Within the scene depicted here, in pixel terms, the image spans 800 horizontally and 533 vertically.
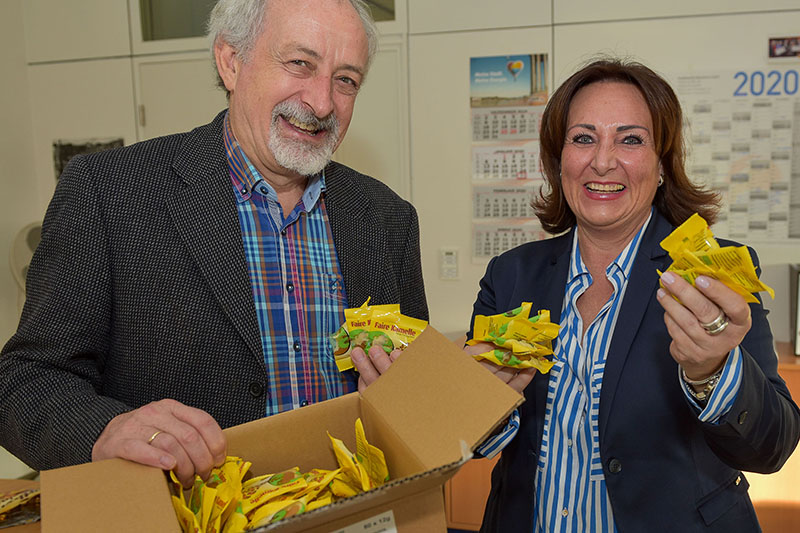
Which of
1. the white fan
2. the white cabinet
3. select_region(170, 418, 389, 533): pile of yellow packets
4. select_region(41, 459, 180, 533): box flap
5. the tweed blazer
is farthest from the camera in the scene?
the white cabinet

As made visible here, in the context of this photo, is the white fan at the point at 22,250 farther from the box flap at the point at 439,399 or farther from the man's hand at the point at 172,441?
the box flap at the point at 439,399

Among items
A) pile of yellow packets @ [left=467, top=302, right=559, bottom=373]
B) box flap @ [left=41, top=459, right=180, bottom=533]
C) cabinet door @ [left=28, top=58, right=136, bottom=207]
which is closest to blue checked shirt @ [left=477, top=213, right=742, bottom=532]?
pile of yellow packets @ [left=467, top=302, right=559, bottom=373]

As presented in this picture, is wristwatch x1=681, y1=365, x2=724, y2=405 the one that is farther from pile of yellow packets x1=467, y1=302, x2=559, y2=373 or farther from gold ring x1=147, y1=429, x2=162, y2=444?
gold ring x1=147, y1=429, x2=162, y2=444

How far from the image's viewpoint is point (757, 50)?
290 centimetres

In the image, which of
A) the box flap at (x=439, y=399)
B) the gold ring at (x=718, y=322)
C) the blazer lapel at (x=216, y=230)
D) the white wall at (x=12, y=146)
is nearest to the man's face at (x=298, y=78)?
the blazer lapel at (x=216, y=230)

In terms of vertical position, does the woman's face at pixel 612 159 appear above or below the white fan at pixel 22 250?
above

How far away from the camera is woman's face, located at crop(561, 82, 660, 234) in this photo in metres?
1.49

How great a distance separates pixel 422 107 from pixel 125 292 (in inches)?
89.6

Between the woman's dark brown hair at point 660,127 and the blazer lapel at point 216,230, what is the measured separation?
85 cm

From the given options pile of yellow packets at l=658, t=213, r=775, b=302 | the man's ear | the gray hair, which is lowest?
pile of yellow packets at l=658, t=213, r=775, b=302

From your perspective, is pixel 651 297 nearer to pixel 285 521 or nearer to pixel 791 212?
pixel 285 521

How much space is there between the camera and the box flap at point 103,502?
2.31ft

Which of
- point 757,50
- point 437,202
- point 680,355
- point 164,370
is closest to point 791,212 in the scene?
point 757,50

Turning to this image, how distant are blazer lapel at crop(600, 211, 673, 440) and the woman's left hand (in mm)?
289
